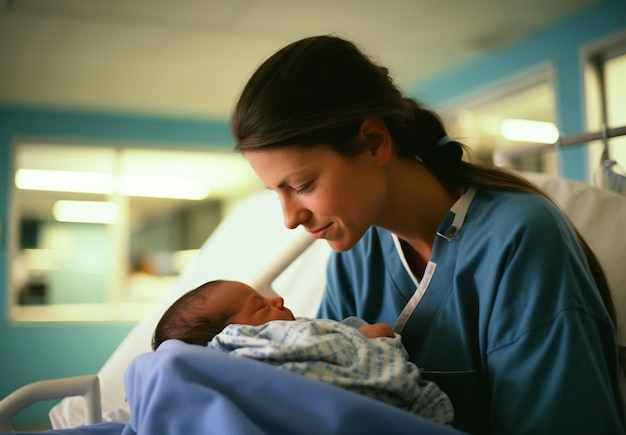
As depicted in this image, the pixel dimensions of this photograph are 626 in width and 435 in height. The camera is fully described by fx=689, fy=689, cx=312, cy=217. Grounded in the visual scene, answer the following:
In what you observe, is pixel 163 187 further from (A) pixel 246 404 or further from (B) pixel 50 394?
(A) pixel 246 404

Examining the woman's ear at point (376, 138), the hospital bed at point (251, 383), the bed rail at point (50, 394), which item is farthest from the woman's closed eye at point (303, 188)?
the bed rail at point (50, 394)

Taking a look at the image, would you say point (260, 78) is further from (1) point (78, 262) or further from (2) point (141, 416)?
(1) point (78, 262)

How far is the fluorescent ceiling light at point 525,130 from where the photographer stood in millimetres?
5246

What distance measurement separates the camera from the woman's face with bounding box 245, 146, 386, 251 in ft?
3.34

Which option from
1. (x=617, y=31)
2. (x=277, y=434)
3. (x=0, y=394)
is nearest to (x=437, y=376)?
(x=277, y=434)

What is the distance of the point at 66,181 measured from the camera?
6.18 meters

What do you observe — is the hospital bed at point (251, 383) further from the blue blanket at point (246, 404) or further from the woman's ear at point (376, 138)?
the woman's ear at point (376, 138)

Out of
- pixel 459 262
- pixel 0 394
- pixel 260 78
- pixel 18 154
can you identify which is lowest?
pixel 0 394

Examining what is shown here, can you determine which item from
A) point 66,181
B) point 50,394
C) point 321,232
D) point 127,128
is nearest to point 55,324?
point 66,181

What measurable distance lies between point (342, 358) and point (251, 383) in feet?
0.54

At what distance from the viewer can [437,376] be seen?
1041 millimetres

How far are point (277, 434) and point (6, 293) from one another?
549cm

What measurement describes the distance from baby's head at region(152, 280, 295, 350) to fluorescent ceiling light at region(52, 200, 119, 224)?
5338mm

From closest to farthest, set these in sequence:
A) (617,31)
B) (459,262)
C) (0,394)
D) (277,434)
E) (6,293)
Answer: (277,434) < (459,262) < (617,31) < (0,394) < (6,293)
